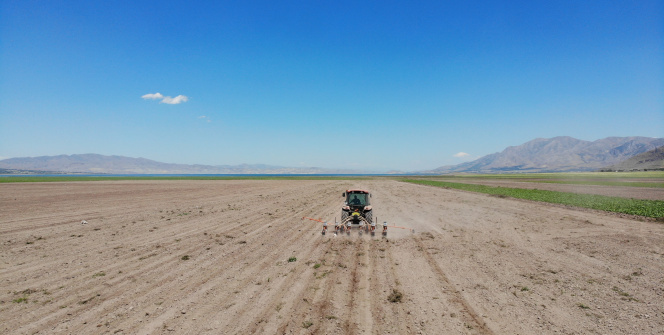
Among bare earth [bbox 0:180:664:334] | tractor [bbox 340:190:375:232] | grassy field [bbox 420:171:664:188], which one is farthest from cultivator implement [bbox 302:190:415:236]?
grassy field [bbox 420:171:664:188]

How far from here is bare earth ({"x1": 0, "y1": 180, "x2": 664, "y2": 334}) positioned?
662 cm

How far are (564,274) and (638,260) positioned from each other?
15.2 feet

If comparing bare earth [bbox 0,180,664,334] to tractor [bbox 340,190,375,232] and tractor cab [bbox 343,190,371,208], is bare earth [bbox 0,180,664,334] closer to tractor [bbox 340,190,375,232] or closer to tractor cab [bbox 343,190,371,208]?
tractor [bbox 340,190,375,232]

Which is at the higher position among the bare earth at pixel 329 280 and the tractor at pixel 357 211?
the tractor at pixel 357 211

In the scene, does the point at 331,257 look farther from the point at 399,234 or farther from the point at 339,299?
the point at 399,234

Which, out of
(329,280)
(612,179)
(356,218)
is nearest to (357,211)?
(356,218)

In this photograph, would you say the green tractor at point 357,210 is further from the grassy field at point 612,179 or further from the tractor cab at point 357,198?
the grassy field at point 612,179

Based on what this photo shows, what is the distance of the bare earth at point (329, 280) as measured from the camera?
21.7ft

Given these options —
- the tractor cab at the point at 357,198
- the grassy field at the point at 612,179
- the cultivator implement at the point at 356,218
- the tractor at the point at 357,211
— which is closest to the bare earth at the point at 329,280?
the cultivator implement at the point at 356,218

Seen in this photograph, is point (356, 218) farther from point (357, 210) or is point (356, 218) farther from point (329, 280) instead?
point (329, 280)

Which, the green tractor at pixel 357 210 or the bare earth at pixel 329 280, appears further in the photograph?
the green tractor at pixel 357 210

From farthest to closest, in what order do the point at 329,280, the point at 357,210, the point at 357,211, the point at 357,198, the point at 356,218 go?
the point at 357,198 < the point at 357,210 < the point at 357,211 < the point at 356,218 < the point at 329,280

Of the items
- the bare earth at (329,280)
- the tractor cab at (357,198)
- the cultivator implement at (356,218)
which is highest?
the tractor cab at (357,198)

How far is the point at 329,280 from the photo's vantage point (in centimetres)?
919
